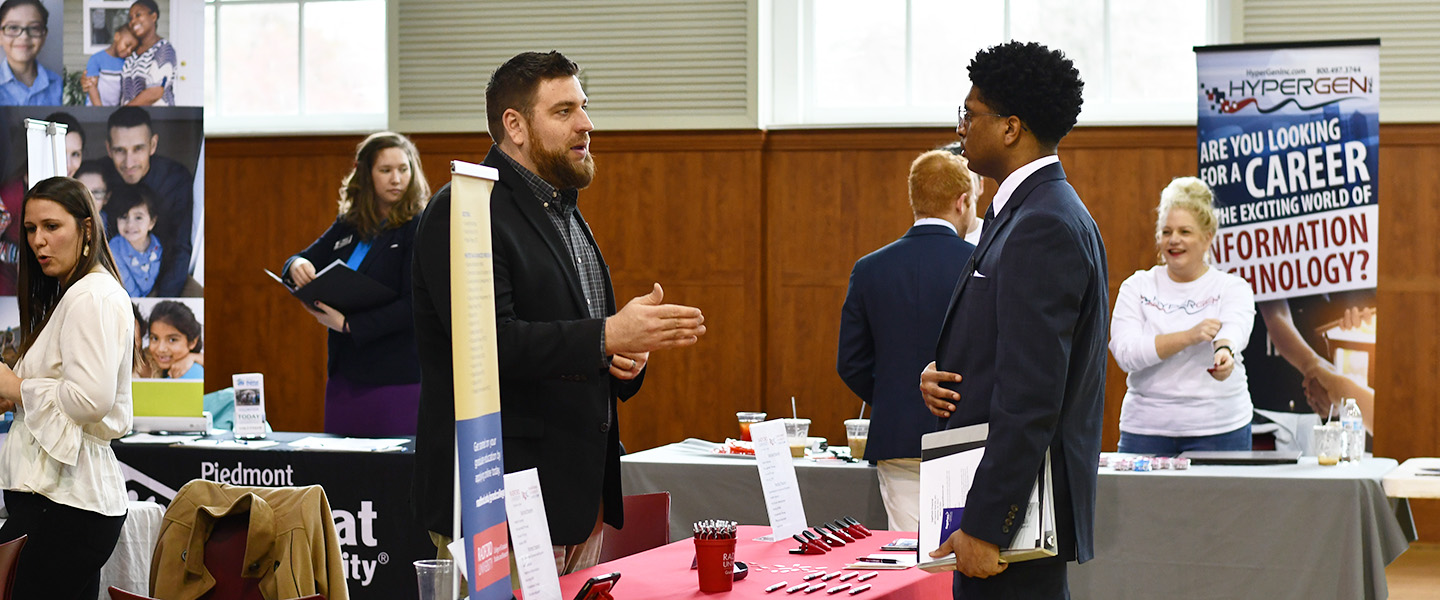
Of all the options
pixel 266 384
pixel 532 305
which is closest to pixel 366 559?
pixel 532 305

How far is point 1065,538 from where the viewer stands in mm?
2146

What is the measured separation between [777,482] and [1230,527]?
67.1 inches

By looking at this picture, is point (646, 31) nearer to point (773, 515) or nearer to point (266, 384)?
point (266, 384)

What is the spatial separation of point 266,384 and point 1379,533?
5684 mm

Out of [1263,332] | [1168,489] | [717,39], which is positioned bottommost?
[1168,489]

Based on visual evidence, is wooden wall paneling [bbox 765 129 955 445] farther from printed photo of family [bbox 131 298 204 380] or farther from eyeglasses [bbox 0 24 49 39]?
eyeglasses [bbox 0 24 49 39]

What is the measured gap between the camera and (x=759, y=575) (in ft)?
8.11

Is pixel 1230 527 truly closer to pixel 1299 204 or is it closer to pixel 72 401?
pixel 1299 204

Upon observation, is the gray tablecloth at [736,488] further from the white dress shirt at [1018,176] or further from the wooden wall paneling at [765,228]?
the wooden wall paneling at [765,228]

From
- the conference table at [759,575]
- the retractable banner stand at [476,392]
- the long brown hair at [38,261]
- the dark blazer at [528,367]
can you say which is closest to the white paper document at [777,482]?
the conference table at [759,575]

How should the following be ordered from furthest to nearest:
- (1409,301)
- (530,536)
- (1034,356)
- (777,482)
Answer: (1409,301), (777,482), (1034,356), (530,536)

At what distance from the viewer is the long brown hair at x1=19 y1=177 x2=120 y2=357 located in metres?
3.10

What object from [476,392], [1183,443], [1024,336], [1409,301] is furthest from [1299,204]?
[476,392]

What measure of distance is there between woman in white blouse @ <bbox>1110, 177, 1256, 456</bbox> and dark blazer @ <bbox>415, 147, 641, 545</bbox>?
2.40m
